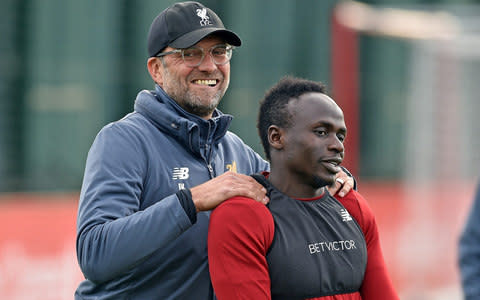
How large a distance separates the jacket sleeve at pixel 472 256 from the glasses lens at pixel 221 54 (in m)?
1.24

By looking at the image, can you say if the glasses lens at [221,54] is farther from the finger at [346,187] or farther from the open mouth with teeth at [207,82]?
the finger at [346,187]

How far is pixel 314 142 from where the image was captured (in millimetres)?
2574

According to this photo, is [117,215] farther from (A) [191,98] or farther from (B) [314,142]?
(B) [314,142]

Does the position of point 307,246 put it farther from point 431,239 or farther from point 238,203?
point 431,239

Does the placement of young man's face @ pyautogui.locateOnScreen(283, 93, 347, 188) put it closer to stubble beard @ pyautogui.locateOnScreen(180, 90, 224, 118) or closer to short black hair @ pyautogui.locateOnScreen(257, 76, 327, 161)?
short black hair @ pyautogui.locateOnScreen(257, 76, 327, 161)

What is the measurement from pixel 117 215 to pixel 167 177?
303 millimetres

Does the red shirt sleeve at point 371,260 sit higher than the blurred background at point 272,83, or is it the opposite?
the red shirt sleeve at point 371,260

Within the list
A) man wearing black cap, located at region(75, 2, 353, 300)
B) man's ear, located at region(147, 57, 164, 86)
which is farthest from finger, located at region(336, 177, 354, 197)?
man's ear, located at region(147, 57, 164, 86)

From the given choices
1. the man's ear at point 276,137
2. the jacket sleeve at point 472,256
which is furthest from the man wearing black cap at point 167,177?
the jacket sleeve at point 472,256

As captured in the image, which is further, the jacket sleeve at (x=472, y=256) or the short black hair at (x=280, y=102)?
the jacket sleeve at (x=472, y=256)

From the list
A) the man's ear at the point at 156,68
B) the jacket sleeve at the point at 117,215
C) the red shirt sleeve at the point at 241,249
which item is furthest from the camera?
the man's ear at the point at 156,68

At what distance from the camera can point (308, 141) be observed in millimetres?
2580

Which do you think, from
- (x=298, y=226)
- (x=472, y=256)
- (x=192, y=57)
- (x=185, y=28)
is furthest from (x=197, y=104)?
(x=472, y=256)

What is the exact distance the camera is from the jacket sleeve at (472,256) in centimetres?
326
